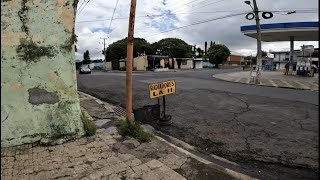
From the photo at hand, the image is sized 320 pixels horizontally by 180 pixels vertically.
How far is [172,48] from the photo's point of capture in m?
68.6

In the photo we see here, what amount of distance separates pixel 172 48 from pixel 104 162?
64475mm

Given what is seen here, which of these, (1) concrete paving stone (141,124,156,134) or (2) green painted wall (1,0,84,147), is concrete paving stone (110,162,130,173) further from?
(1) concrete paving stone (141,124,156,134)

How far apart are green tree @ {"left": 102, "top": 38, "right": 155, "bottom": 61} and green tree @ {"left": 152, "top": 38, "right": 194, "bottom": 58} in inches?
85.4

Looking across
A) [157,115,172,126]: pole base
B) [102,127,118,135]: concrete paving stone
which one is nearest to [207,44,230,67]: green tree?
[157,115,172,126]: pole base

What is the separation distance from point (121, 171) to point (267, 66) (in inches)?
2135

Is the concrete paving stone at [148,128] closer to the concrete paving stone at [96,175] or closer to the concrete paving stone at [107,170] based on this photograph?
the concrete paving stone at [107,170]

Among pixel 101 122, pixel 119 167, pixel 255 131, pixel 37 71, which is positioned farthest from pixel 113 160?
pixel 255 131

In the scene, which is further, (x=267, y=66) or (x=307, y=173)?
(x=267, y=66)

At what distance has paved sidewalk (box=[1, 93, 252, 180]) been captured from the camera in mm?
4688

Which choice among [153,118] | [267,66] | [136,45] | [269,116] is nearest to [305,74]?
[269,116]

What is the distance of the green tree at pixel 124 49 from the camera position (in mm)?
71188

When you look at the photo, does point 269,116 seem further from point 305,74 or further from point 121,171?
point 305,74

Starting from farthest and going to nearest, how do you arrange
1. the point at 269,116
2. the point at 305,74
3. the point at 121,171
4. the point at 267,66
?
the point at 267,66, the point at 305,74, the point at 269,116, the point at 121,171

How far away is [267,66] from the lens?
180 feet
